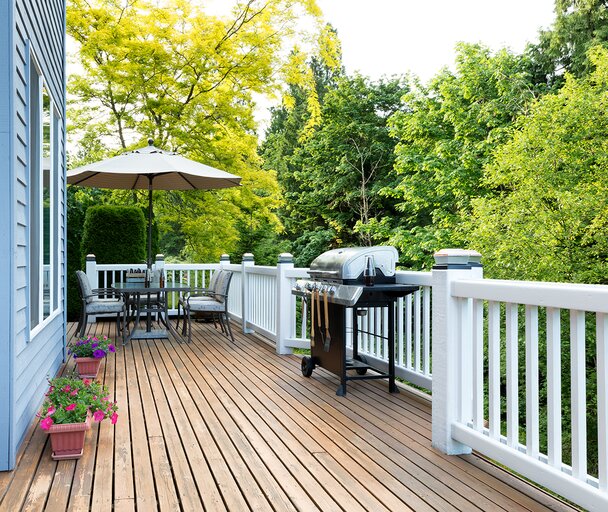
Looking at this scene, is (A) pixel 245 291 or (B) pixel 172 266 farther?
(B) pixel 172 266

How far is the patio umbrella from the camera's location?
6.96m

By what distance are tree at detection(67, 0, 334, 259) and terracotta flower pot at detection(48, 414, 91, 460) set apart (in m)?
9.43

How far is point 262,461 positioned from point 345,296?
4.92 feet

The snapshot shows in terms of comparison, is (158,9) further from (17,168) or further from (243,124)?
(17,168)

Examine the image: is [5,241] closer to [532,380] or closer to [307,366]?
[532,380]

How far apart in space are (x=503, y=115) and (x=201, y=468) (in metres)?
15.7

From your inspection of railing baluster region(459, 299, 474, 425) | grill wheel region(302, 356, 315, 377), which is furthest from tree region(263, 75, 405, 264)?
railing baluster region(459, 299, 474, 425)

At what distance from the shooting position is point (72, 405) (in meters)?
3.06

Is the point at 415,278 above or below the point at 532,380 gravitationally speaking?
above

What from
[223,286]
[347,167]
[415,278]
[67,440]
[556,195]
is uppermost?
[347,167]

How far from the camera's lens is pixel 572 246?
522 inches

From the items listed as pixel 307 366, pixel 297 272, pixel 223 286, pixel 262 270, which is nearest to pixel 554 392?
pixel 307 366

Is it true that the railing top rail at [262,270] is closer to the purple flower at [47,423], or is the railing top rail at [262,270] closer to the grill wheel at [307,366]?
the grill wheel at [307,366]

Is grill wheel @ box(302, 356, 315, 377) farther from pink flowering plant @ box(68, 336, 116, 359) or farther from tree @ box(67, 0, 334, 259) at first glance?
tree @ box(67, 0, 334, 259)
